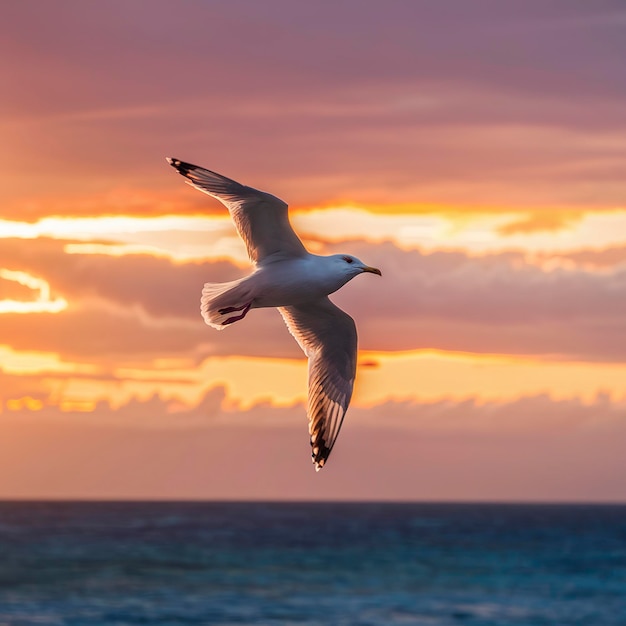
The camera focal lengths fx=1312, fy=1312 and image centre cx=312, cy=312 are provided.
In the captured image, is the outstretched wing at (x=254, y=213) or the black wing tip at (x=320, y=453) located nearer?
the outstretched wing at (x=254, y=213)

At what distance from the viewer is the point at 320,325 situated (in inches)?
618

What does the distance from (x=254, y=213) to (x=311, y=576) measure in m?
43.7

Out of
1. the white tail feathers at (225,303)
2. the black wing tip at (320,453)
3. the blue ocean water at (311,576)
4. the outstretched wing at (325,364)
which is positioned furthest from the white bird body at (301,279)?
the blue ocean water at (311,576)

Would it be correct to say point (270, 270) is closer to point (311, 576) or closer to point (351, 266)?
point (351, 266)

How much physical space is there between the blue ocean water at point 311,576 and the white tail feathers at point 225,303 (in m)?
27.8

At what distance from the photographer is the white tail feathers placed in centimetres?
1453

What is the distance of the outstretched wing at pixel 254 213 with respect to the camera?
1403 cm

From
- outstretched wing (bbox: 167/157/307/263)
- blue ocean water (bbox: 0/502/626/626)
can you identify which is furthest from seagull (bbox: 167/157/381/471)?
blue ocean water (bbox: 0/502/626/626)

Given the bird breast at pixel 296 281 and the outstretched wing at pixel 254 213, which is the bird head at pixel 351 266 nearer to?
the bird breast at pixel 296 281

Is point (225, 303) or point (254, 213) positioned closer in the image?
point (254, 213)

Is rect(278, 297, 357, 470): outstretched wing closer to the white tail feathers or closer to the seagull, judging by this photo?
the seagull

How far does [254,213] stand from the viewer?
14422 mm

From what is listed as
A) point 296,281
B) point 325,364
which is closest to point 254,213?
point 296,281

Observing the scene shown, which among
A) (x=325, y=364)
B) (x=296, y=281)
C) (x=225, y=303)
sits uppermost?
(x=296, y=281)
